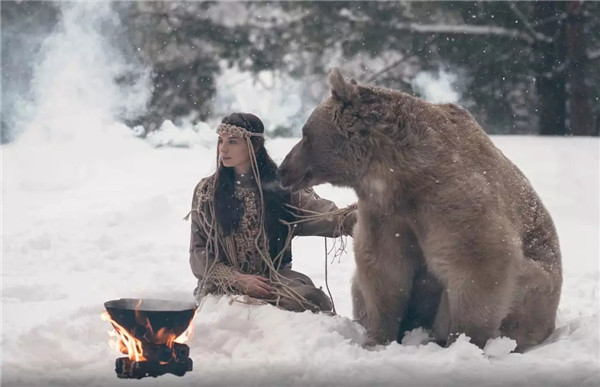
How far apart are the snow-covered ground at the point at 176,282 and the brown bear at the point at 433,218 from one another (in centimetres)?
18

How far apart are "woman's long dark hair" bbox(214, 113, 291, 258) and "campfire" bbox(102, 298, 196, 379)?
1207 mm

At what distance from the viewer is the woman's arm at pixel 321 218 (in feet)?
15.0

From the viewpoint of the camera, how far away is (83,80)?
12266 millimetres

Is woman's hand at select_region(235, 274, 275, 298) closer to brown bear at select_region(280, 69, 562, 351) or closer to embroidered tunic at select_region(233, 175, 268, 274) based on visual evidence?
embroidered tunic at select_region(233, 175, 268, 274)

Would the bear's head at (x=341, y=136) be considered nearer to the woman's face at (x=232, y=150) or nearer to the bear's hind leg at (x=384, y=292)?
the bear's hind leg at (x=384, y=292)

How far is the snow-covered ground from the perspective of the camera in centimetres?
324

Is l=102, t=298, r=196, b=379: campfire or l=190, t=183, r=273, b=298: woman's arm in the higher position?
l=190, t=183, r=273, b=298: woman's arm

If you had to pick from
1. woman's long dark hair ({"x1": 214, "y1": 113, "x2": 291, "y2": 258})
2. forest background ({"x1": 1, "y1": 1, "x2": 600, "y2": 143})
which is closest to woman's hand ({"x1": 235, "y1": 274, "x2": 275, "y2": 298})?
woman's long dark hair ({"x1": 214, "y1": 113, "x2": 291, "y2": 258})

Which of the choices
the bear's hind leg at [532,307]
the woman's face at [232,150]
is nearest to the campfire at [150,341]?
the woman's face at [232,150]

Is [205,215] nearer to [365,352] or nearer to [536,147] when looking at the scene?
[365,352]

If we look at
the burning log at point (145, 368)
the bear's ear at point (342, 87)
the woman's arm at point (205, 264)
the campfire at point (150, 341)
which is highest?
the bear's ear at point (342, 87)

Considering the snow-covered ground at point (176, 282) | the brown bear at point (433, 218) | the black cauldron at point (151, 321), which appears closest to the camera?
the snow-covered ground at point (176, 282)

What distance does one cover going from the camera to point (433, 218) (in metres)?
3.56

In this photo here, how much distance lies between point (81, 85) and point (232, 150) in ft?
27.5
